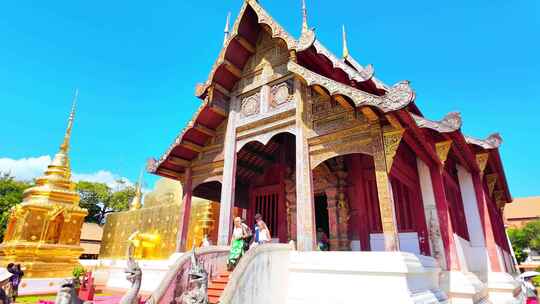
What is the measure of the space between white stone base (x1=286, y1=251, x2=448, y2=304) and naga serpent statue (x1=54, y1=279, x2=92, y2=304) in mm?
3160

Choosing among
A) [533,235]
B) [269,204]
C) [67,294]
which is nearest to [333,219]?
[269,204]

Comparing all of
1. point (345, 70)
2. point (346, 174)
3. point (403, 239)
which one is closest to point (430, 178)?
point (403, 239)

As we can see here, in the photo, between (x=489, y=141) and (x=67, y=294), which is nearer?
(x=67, y=294)

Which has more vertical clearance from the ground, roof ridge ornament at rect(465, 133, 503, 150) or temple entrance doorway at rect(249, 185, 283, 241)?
roof ridge ornament at rect(465, 133, 503, 150)

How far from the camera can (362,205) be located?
320 inches

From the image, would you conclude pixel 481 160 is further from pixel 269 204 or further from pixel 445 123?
pixel 269 204

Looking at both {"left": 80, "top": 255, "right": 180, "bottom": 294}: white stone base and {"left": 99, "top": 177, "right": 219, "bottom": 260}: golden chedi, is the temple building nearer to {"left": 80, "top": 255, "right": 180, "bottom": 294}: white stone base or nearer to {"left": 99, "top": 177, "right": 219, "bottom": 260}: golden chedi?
{"left": 80, "top": 255, "right": 180, "bottom": 294}: white stone base

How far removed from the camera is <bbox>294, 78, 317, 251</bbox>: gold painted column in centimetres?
593

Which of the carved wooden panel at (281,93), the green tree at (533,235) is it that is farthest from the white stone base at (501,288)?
the green tree at (533,235)

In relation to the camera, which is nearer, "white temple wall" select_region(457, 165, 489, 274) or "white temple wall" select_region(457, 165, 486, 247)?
"white temple wall" select_region(457, 165, 489, 274)

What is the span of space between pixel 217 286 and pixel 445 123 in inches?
209

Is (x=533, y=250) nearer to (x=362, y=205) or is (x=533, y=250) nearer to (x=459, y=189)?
(x=459, y=189)

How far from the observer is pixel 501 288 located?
295 inches

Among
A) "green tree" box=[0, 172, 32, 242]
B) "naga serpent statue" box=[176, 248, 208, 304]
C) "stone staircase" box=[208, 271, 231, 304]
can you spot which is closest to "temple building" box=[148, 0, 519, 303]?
"naga serpent statue" box=[176, 248, 208, 304]
